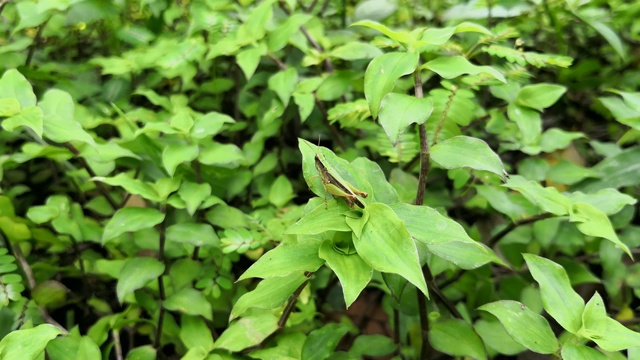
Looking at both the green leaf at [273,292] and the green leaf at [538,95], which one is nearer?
the green leaf at [273,292]

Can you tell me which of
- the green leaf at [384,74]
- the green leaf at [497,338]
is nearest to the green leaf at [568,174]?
the green leaf at [497,338]

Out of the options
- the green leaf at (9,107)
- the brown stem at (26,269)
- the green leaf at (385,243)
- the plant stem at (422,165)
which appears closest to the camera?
the green leaf at (385,243)

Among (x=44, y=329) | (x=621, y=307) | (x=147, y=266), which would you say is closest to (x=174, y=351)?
(x=147, y=266)

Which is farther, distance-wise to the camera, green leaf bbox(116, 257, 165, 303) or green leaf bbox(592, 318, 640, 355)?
green leaf bbox(116, 257, 165, 303)

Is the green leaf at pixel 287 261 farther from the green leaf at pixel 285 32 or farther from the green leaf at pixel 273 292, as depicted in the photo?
the green leaf at pixel 285 32

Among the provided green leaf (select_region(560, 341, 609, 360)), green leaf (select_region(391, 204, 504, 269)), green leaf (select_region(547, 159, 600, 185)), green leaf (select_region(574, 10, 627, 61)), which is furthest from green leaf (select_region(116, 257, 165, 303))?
green leaf (select_region(574, 10, 627, 61))

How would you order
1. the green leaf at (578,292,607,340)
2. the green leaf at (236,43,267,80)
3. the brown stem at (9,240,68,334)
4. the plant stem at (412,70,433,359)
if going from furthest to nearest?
1. the green leaf at (236,43,267,80)
2. the brown stem at (9,240,68,334)
3. the plant stem at (412,70,433,359)
4. the green leaf at (578,292,607,340)

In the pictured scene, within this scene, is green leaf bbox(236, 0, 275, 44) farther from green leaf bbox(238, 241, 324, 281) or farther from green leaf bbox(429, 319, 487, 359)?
green leaf bbox(429, 319, 487, 359)

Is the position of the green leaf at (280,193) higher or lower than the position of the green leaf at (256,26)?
lower
